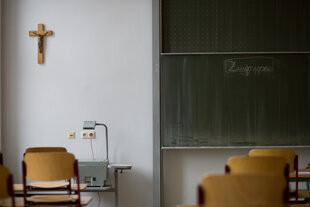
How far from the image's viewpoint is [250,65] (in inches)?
207

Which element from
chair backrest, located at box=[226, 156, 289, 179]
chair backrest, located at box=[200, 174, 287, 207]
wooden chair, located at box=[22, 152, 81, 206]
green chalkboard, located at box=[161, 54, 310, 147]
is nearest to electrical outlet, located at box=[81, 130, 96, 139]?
green chalkboard, located at box=[161, 54, 310, 147]

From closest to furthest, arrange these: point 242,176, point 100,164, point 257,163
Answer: point 242,176 < point 257,163 < point 100,164

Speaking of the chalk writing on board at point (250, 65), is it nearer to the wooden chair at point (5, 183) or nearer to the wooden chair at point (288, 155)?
the wooden chair at point (288, 155)

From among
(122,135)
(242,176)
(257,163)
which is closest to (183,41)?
(122,135)

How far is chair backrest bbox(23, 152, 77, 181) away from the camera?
A: 10.9ft

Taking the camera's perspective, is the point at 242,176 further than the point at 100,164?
No

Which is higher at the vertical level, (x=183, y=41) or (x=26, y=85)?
(x=183, y=41)

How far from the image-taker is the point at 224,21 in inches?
209

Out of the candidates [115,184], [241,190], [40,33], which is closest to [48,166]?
[241,190]

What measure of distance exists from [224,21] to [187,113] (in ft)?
3.97

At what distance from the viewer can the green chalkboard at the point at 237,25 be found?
5.29 meters

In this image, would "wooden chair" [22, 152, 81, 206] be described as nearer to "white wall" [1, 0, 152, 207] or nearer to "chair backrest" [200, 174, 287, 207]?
"chair backrest" [200, 174, 287, 207]

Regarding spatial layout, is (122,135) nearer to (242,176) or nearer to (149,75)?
(149,75)

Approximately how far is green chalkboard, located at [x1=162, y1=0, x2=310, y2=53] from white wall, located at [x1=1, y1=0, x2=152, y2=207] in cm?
45
